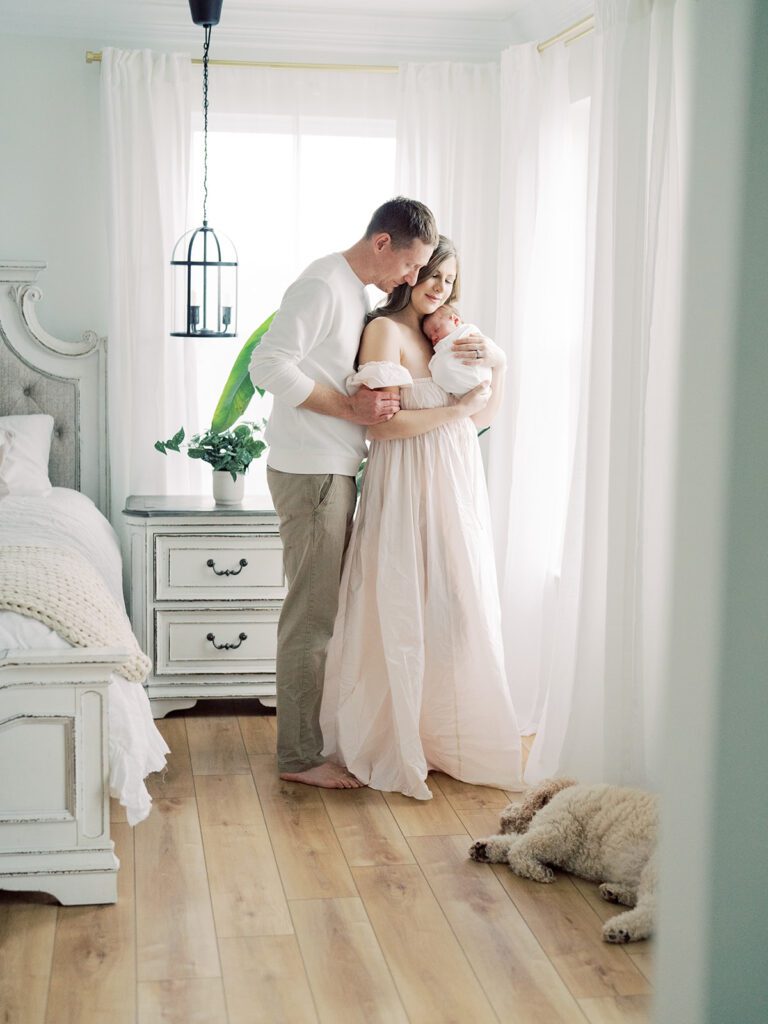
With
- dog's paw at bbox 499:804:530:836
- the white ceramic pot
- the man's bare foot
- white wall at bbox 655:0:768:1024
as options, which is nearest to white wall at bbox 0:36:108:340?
the white ceramic pot

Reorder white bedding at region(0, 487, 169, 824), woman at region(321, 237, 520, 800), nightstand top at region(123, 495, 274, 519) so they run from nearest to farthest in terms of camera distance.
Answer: white bedding at region(0, 487, 169, 824) → woman at region(321, 237, 520, 800) → nightstand top at region(123, 495, 274, 519)

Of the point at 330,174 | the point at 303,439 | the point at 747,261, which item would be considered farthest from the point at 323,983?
the point at 330,174

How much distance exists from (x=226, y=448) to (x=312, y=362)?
906mm

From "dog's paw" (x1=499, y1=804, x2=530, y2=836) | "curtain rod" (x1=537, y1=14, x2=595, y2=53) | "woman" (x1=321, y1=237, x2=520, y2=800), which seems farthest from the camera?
"curtain rod" (x1=537, y1=14, x2=595, y2=53)

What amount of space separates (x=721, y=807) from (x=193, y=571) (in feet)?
10.4

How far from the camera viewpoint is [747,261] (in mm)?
586

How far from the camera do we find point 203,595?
12.1 ft

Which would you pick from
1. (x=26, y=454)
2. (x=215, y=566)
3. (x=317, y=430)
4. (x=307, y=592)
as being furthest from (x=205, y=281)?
(x=307, y=592)

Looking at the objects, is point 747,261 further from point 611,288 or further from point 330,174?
point 330,174

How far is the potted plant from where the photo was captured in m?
3.83

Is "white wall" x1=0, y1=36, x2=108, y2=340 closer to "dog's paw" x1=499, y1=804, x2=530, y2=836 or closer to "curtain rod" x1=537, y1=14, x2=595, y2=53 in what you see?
"curtain rod" x1=537, y1=14, x2=595, y2=53

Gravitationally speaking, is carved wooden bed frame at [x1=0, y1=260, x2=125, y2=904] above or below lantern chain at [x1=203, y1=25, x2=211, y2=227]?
below

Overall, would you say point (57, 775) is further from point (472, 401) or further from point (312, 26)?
point (312, 26)

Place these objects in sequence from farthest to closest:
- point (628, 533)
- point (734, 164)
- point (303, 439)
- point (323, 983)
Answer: point (303, 439)
point (628, 533)
point (323, 983)
point (734, 164)
